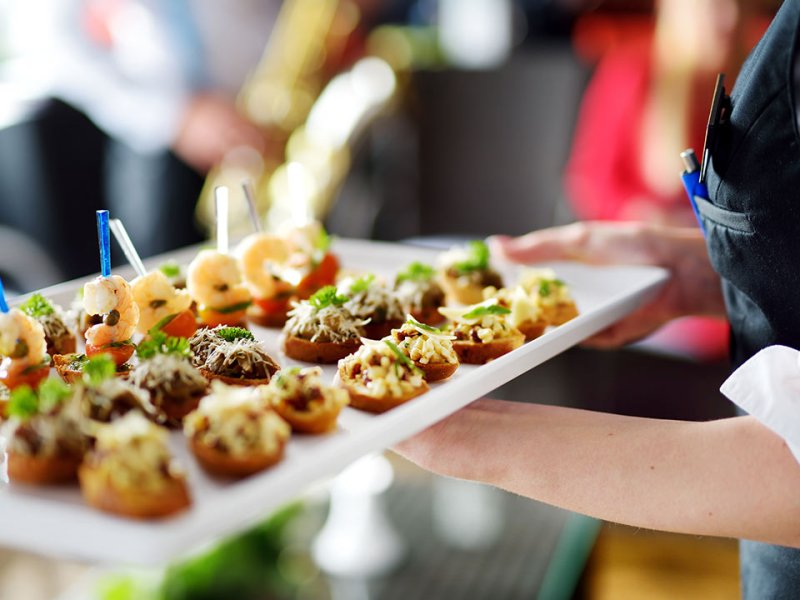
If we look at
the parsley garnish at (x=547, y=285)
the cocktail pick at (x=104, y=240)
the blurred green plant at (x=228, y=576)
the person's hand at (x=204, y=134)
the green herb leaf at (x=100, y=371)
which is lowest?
the blurred green plant at (x=228, y=576)

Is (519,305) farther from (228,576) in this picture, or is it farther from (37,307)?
(228,576)

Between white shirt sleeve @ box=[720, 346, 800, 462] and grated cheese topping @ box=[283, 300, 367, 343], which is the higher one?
white shirt sleeve @ box=[720, 346, 800, 462]

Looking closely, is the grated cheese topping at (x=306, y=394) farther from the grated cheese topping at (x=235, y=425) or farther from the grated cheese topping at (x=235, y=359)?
the grated cheese topping at (x=235, y=359)

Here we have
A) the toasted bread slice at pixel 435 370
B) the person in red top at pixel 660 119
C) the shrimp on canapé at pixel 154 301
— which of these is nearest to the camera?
the toasted bread slice at pixel 435 370

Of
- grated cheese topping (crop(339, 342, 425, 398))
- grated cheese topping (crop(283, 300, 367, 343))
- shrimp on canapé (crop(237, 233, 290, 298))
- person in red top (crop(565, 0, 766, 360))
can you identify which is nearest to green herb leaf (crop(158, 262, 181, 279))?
shrimp on canapé (crop(237, 233, 290, 298))

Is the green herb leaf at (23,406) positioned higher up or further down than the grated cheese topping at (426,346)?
higher up

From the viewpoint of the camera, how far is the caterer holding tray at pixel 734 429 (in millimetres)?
1277

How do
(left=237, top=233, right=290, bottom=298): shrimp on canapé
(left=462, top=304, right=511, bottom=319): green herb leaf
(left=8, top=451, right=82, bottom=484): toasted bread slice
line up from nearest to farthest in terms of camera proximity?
1. (left=8, top=451, right=82, bottom=484): toasted bread slice
2. (left=462, top=304, right=511, bottom=319): green herb leaf
3. (left=237, top=233, right=290, bottom=298): shrimp on canapé

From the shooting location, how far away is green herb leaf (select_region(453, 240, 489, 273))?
218 centimetres

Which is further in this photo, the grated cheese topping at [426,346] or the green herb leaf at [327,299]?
the green herb leaf at [327,299]

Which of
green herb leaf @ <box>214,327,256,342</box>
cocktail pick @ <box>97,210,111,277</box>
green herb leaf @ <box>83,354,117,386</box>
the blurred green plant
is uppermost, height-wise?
cocktail pick @ <box>97,210,111,277</box>

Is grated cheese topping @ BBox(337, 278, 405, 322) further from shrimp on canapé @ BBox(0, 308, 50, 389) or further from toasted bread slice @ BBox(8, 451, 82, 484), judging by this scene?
toasted bread slice @ BBox(8, 451, 82, 484)

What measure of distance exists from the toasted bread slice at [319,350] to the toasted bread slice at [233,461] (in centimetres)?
57

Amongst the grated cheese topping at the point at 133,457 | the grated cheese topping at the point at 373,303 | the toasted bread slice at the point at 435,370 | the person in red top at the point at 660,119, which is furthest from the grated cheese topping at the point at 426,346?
the person in red top at the point at 660,119
